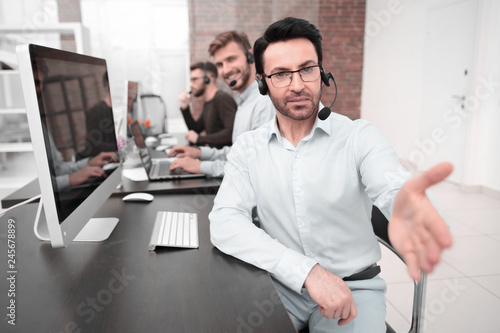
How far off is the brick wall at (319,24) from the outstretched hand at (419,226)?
517cm

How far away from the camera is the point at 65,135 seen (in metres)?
0.98

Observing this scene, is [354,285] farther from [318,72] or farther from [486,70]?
[486,70]

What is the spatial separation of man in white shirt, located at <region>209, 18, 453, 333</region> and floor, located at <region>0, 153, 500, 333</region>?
16.7 inches

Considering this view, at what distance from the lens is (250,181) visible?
1.27m

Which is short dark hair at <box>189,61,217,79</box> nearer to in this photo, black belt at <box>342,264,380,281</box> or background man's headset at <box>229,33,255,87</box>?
background man's headset at <box>229,33,255,87</box>

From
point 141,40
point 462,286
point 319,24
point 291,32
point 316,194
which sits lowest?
point 462,286

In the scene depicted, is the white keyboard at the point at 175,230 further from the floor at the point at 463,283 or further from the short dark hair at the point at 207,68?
the short dark hair at the point at 207,68

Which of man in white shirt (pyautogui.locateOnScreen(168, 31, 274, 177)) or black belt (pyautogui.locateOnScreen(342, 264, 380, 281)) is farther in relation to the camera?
man in white shirt (pyautogui.locateOnScreen(168, 31, 274, 177))

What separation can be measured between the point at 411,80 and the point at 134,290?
4750 millimetres

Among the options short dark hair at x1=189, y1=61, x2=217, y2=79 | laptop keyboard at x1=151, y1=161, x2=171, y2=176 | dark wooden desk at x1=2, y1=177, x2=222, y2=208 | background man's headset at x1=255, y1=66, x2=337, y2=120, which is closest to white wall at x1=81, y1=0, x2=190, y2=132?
short dark hair at x1=189, y1=61, x2=217, y2=79

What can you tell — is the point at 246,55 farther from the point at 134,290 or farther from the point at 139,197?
the point at 134,290

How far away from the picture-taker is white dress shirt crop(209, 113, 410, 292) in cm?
113

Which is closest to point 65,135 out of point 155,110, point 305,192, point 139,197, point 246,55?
point 139,197

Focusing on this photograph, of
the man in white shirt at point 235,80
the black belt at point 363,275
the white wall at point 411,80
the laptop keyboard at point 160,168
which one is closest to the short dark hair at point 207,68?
the man in white shirt at point 235,80
